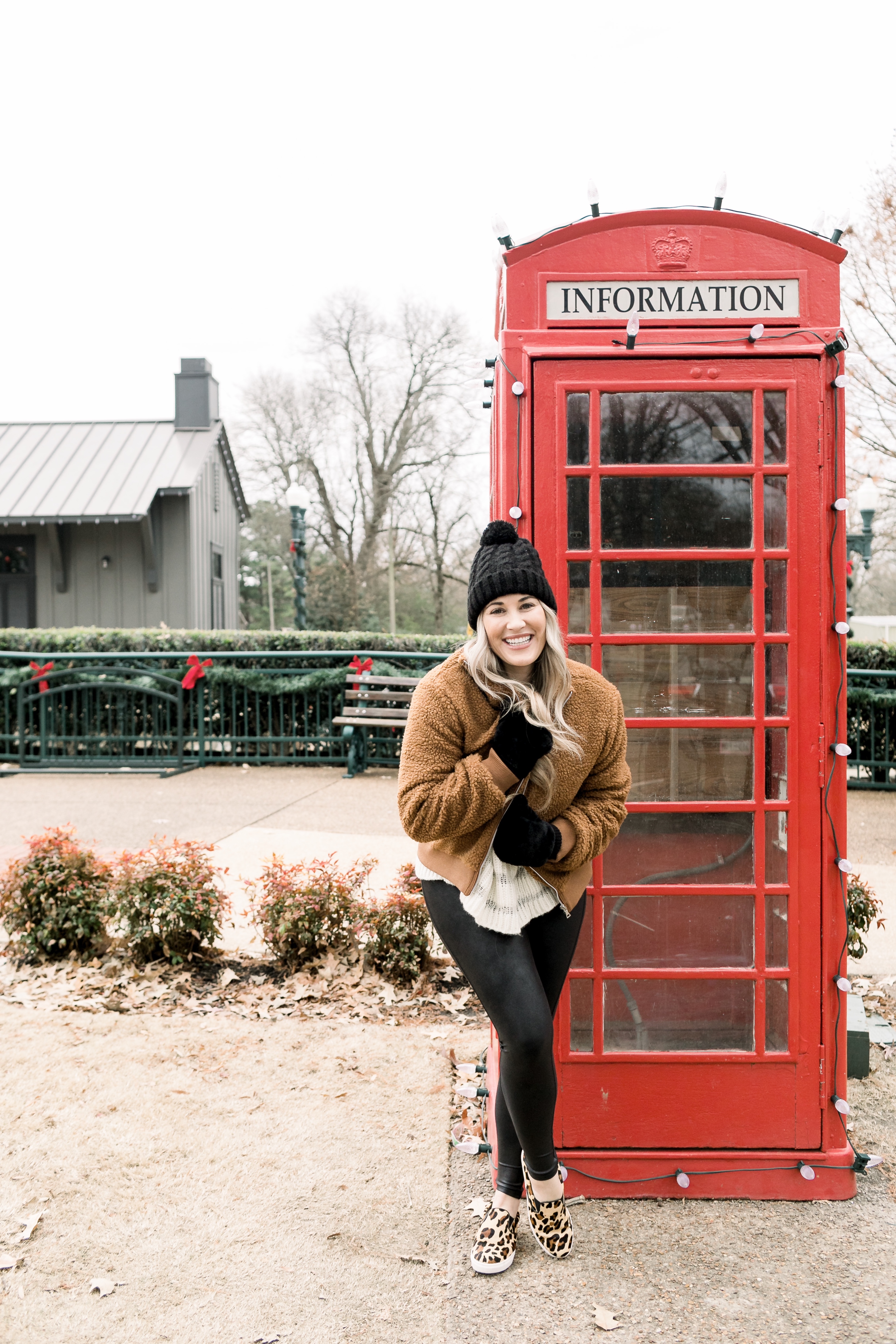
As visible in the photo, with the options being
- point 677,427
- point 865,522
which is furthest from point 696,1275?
point 865,522

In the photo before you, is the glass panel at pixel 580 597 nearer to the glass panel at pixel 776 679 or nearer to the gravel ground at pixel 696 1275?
the glass panel at pixel 776 679

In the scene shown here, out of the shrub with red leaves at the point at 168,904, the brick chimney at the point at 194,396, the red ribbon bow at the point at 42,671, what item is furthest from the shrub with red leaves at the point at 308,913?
the brick chimney at the point at 194,396

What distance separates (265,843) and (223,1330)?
16.8 feet

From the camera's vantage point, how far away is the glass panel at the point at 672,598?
10.0 ft

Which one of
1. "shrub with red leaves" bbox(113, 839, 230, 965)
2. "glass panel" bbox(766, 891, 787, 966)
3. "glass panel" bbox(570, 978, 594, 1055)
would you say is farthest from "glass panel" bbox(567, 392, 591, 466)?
"shrub with red leaves" bbox(113, 839, 230, 965)

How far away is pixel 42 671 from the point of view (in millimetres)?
11805

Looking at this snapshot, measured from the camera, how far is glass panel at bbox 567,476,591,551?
302cm

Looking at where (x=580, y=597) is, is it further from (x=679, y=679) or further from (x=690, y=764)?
(x=690, y=764)

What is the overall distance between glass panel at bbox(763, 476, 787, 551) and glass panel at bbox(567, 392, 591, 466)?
555 millimetres

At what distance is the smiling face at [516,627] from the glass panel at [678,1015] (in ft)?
3.94

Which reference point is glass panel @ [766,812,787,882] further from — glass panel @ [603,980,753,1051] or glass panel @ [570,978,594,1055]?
glass panel @ [570,978,594,1055]

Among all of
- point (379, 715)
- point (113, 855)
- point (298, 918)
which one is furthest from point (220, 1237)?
point (379, 715)

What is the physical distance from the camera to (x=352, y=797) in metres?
9.68

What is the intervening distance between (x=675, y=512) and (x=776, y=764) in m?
0.84
